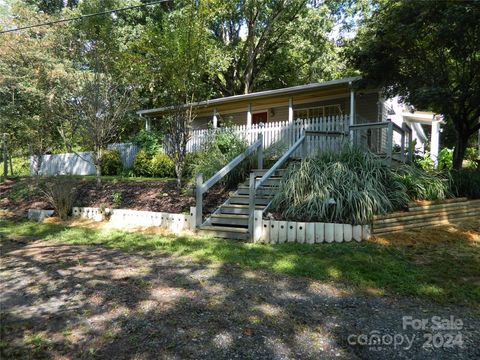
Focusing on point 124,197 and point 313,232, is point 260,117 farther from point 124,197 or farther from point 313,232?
point 313,232

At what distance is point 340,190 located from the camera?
5852mm

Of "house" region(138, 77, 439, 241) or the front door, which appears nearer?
"house" region(138, 77, 439, 241)

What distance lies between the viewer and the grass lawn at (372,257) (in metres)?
3.73

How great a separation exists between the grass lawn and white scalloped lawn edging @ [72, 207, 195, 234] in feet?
1.45

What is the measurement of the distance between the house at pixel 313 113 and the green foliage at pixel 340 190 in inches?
108

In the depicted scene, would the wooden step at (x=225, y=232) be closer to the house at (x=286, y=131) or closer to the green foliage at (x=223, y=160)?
the house at (x=286, y=131)

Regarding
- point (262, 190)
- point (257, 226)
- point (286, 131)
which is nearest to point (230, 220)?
point (257, 226)

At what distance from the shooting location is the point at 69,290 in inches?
143

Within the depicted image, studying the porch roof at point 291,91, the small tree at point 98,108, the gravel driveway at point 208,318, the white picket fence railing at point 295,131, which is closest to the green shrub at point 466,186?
the white picket fence railing at point 295,131

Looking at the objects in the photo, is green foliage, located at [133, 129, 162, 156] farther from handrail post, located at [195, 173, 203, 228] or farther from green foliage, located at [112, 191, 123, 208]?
handrail post, located at [195, 173, 203, 228]

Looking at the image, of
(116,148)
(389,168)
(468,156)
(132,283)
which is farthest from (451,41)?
(468,156)

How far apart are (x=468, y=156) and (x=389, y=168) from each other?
18.8m

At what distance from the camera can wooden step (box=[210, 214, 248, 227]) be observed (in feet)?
20.8

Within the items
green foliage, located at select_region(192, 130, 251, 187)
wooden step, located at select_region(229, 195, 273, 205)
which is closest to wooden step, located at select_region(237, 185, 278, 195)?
wooden step, located at select_region(229, 195, 273, 205)
